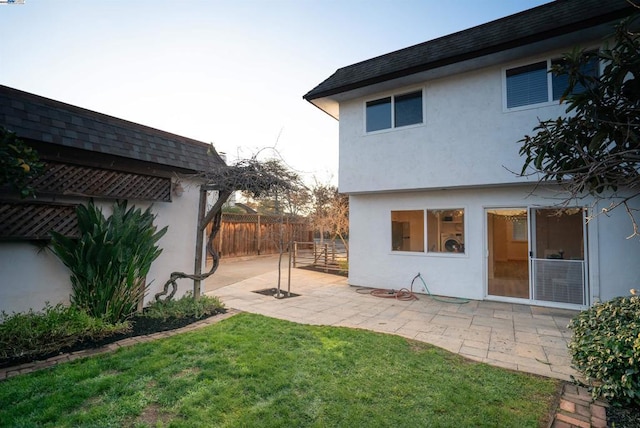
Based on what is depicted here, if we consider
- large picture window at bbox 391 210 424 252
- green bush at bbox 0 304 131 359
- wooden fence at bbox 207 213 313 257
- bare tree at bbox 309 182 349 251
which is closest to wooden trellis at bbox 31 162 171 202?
green bush at bbox 0 304 131 359

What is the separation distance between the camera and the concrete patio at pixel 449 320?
3.98m

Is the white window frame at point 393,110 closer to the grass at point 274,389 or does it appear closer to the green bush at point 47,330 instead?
the grass at point 274,389

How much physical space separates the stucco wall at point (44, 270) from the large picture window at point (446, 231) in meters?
6.29

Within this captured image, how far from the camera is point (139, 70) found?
7727mm

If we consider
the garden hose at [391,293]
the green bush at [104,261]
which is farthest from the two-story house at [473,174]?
the green bush at [104,261]

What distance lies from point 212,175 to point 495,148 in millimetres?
6173

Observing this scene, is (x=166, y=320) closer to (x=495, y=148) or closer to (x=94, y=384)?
(x=94, y=384)

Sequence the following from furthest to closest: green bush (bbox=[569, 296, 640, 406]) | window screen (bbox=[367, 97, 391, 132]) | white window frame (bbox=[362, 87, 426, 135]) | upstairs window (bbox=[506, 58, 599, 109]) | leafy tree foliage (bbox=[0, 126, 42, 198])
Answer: window screen (bbox=[367, 97, 391, 132])
white window frame (bbox=[362, 87, 426, 135])
upstairs window (bbox=[506, 58, 599, 109])
leafy tree foliage (bbox=[0, 126, 42, 198])
green bush (bbox=[569, 296, 640, 406])

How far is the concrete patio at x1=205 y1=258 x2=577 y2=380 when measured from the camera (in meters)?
3.98

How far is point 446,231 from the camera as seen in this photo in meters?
7.69

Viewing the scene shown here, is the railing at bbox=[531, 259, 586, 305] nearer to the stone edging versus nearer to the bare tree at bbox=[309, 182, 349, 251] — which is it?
the stone edging

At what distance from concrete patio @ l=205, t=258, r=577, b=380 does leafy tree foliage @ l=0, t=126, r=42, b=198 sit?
422 centimetres

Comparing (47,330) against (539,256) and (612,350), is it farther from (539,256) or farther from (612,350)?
(539,256)

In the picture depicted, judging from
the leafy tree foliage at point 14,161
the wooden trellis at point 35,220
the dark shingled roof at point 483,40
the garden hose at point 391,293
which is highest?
the dark shingled roof at point 483,40
